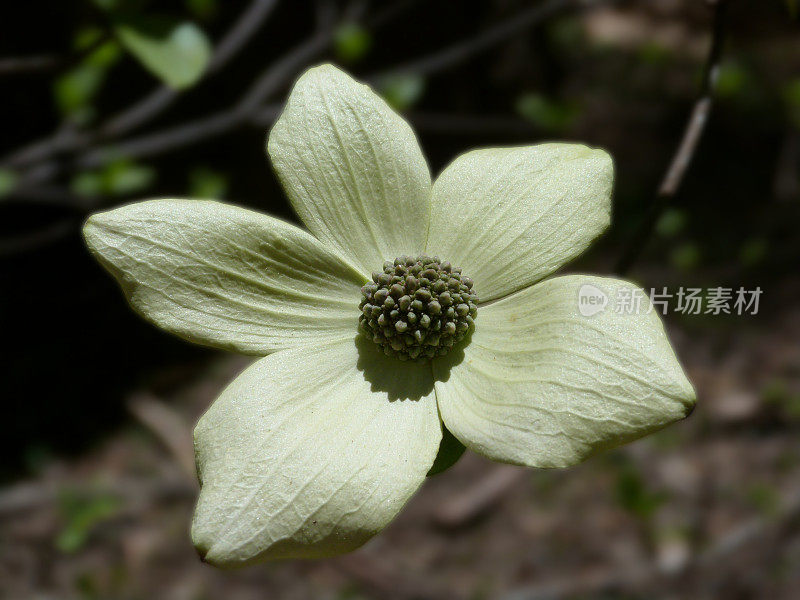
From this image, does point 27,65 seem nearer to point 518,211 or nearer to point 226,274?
point 226,274

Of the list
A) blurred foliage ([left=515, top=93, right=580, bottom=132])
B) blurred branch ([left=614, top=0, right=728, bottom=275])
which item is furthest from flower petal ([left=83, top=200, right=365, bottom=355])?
blurred foliage ([left=515, top=93, right=580, bottom=132])

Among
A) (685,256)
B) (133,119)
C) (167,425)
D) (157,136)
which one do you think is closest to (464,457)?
(167,425)

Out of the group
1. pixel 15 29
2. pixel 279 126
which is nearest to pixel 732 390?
pixel 279 126

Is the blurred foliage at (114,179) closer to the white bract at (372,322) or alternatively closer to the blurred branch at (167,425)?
the white bract at (372,322)

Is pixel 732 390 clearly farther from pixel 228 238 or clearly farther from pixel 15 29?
pixel 15 29

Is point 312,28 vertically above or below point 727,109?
above

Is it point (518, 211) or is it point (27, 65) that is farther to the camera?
point (27, 65)

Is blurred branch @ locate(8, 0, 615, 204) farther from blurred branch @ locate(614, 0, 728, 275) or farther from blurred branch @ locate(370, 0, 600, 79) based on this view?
blurred branch @ locate(614, 0, 728, 275)
